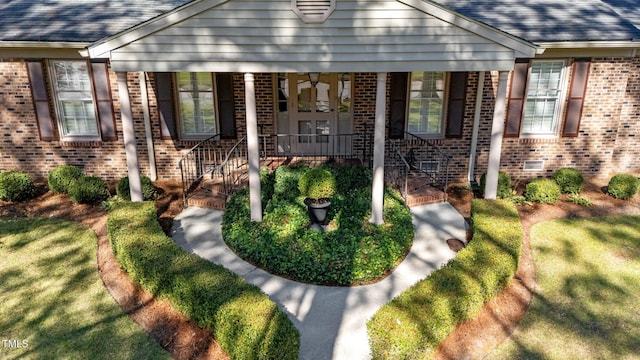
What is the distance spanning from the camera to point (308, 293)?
242 inches

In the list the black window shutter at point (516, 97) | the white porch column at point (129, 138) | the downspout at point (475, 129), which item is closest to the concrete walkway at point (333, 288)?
the white porch column at point (129, 138)

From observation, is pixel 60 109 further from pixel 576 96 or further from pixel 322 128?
pixel 576 96

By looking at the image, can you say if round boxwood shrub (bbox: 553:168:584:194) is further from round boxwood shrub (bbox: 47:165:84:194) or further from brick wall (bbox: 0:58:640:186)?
round boxwood shrub (bbox: 47:165:84:194)

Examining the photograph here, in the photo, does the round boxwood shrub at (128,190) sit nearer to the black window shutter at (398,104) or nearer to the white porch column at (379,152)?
the white porch column at (379,152)

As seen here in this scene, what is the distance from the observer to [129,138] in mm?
7816

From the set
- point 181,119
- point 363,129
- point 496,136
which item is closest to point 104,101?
point 181,119

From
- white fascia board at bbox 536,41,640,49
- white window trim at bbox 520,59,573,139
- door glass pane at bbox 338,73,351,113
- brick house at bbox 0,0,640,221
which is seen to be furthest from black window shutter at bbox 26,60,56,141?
white window trim at bbox 520,59,573,139

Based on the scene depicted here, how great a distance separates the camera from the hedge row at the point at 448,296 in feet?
14.9

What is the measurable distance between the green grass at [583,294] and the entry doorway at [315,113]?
15.5 ft

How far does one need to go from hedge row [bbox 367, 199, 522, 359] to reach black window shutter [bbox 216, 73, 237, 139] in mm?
5796

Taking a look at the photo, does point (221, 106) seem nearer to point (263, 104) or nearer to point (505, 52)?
point (263, 104)

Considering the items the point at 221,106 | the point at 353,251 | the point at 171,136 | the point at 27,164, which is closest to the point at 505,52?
the point at 353,251

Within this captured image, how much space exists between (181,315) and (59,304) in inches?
69.6

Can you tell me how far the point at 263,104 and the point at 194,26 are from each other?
3505 millimetres
